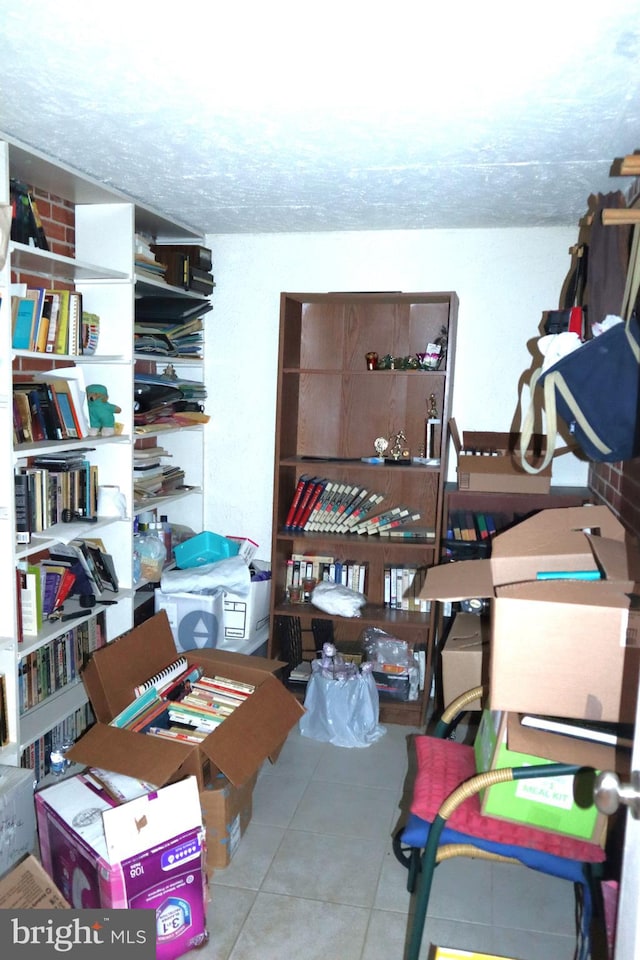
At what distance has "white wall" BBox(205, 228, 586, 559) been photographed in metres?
3.37

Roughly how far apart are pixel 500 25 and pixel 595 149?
849mm

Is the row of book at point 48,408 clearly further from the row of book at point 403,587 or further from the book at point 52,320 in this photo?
the row of book at point 403,587

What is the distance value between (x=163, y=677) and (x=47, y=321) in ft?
4.60

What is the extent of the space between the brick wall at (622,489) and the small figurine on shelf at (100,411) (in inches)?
79.0

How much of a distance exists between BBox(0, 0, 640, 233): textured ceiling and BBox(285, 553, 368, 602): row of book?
171cm

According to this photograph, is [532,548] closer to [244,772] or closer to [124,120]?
[244,772]

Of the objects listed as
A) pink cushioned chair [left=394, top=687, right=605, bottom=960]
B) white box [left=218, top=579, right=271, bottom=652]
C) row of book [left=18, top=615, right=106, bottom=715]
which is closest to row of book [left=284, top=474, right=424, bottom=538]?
white box [left=218, top=579, right=271, bottom=652]

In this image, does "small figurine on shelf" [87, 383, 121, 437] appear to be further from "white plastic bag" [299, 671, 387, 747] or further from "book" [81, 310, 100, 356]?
"white plastic bag" [299, 671, 387, 747]

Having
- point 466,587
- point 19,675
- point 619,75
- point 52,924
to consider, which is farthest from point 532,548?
point 19,675

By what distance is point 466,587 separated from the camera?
1.84 metres

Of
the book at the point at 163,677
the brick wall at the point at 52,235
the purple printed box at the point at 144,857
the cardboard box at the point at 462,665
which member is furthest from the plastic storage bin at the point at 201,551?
the purple printed box at the point at 144,857

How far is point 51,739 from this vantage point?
2734mm

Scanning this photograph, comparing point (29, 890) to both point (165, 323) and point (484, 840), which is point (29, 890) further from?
point (165, 323)

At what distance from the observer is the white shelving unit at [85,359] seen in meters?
2.31
